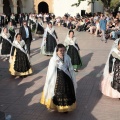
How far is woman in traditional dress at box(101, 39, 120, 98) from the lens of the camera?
24.8 ft

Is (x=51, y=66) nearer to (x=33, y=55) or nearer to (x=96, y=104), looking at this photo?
(x=96, y=104)

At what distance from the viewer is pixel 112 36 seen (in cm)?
1959

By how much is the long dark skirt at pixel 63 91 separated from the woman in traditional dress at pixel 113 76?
132 cm

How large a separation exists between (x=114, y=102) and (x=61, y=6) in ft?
109

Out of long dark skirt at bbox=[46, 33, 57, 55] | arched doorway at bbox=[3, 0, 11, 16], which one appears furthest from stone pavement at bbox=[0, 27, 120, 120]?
arched doorway at bbox=[3, 0, 11, 16]

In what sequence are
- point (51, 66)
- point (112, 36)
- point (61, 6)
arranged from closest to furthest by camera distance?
point (51, 66) < point (112, 36) < point (61, 6)

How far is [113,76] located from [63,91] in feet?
5.05

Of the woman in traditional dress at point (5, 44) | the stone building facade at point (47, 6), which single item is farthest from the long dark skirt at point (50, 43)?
the stone building facade at point (47, 6)

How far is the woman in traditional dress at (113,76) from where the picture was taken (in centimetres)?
756

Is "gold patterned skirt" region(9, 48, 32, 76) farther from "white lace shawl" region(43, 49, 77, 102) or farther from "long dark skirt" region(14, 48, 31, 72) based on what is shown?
"white lace shawl" region(43, 49, 77, 102)

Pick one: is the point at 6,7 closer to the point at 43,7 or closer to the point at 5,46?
the point at 43,7

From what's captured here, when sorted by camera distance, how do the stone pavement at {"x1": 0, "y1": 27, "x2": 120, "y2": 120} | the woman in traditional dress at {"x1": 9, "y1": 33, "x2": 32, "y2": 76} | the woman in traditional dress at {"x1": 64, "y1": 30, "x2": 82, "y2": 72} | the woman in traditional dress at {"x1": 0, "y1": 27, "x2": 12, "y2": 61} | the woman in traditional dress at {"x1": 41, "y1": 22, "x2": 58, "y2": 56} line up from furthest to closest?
the woman in traditional dress at {"x1": 41, "y1": 22, "x2": 58, "y2": 56} → the woman in traditional dress at {"x1": 0, "y1": 27, "x2": 12, "y2": 61} → the woman in traditional dress at {"x1": 64, "y1": 30, "x2": 82, "y2": 72} → the woman in traditional dress at {"x1": 9, "y1": 33, "x2": 32, "y2": 76} → the stone pavement at {"x1": 0, "y1": 27, "x2": 120, "y2": 120}

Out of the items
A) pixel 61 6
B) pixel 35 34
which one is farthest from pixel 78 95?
pixel 61 6

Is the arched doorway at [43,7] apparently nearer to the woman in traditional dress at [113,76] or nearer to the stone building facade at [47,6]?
the stone building facade at [47,6]
